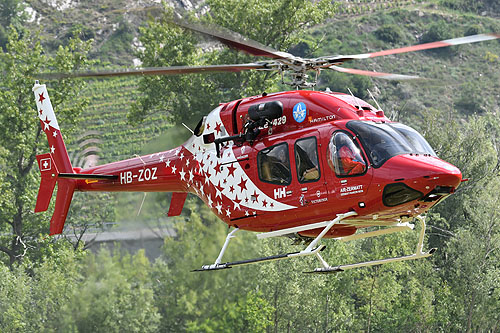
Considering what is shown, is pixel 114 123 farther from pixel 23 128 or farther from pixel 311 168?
pixel 311 168

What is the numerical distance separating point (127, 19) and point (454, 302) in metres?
48.3

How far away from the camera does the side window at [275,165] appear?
13044mm

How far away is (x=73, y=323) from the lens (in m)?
26.8

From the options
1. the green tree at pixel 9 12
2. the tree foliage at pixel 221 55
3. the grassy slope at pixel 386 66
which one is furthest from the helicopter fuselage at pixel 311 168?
the green tree at pixel 9 12

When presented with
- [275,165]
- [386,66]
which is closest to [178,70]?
[275,165]

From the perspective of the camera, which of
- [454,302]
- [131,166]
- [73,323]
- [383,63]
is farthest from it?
[383,63]

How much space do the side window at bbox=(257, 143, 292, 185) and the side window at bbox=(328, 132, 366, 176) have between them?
2.81 ft

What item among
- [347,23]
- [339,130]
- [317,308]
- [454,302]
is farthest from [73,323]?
[347,23]

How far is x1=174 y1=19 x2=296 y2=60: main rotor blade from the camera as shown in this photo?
1201 centimetres

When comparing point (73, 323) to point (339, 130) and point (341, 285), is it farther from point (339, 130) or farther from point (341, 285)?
point (339, 130)

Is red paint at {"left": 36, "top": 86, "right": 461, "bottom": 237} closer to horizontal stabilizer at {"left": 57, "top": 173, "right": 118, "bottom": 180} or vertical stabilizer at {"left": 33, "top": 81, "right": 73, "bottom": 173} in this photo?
horizontal stabilizer at {"left": 57, "top": 173, "right": 118, "bottom": 180}

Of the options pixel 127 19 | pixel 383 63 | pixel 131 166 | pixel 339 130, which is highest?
pixel 339 130

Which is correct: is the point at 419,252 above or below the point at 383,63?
above

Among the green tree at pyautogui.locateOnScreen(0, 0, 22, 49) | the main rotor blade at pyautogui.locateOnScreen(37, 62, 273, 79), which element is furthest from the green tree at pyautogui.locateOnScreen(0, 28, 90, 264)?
the green tree at pyautogui.locateOnScreen(0, 0, 22, 49)
